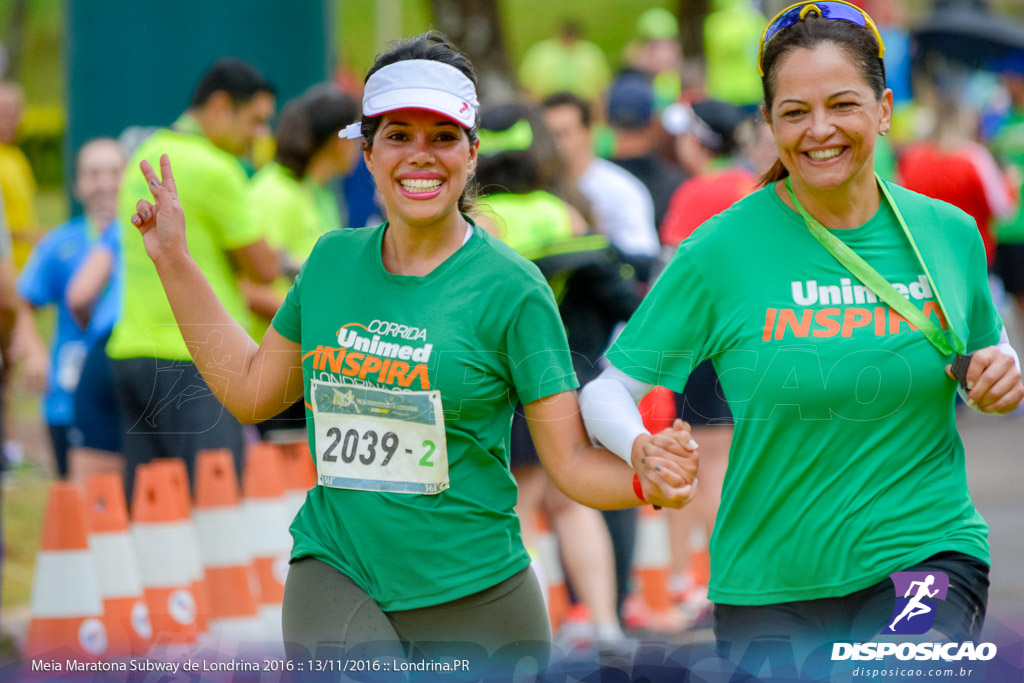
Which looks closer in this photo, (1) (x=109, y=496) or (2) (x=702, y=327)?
(2) (x=702, y=327)

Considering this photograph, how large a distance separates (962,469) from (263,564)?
3.84 meters

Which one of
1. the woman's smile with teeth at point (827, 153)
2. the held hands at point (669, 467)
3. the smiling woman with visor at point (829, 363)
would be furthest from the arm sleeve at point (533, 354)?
the woman's smile with teeth at point (827, 153)

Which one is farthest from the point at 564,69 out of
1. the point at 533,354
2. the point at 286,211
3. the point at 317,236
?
the point at 533,354

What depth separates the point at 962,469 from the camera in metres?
3.48

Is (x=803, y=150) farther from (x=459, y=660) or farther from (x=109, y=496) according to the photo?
(x=109, y=496)

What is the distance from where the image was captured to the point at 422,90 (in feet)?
11.2

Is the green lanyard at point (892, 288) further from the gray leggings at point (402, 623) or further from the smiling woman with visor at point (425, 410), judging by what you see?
the gray leggings at point (402, 623)

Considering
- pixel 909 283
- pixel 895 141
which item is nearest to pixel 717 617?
pixel 909 283

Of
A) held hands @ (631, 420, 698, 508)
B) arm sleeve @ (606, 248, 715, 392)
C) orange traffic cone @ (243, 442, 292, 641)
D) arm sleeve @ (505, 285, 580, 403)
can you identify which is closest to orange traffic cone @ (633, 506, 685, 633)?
orange traffic cone @ (243, 442, 292, 641)

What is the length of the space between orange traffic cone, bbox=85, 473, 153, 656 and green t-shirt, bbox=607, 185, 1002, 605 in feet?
9.99

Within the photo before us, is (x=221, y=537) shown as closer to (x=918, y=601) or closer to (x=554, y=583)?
(x=554, y=583)

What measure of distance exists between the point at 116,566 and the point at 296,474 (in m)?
1.43

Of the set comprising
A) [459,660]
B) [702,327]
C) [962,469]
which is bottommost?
[459,660]

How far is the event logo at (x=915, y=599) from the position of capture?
323 cm
